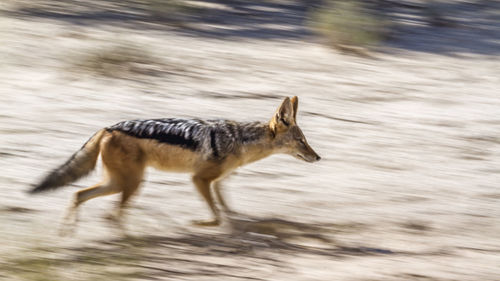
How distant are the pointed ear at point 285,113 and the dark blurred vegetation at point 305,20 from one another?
5.59 metres

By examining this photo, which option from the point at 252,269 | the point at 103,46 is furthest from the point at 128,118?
the point at 252,269

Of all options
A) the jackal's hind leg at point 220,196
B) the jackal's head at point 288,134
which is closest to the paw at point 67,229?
the jackal's hind leg at point 220,196

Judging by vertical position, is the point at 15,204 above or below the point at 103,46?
below

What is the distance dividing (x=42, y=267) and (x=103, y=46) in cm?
671

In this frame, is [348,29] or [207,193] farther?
[348,29]

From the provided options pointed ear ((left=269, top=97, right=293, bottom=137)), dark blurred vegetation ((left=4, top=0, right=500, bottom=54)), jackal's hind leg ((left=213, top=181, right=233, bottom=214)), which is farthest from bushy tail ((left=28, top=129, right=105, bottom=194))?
dark blurred vegetation ((left=4, top=0, right=500, bottom=54))

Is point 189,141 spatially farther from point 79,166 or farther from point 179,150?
point 79,166

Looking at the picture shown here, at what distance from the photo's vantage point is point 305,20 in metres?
13.8

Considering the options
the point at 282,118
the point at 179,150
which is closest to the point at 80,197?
the point at 179,150

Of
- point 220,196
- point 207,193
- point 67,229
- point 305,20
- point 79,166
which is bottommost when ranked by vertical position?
point 67,229

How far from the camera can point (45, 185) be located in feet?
20.2

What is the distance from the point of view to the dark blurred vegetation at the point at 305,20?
494 inches

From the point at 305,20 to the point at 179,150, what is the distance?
25.7 feet

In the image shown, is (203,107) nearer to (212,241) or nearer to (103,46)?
(103,46)
